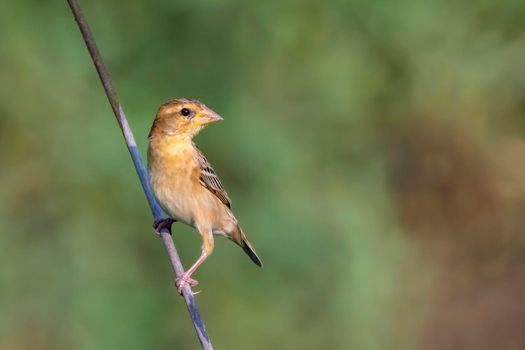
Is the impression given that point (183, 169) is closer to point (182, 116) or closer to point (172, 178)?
point (172, 178)

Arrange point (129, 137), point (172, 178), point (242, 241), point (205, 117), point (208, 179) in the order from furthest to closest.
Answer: point (242, 241)
point (208, 179)
point (172, 178)
point (205, 117)
point (129, 137)

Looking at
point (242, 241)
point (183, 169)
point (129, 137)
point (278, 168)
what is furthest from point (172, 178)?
point (278, 168)

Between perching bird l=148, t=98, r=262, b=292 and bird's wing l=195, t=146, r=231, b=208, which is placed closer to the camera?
perching bird l=148, t=98, r=262, b=292

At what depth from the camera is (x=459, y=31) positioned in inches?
374

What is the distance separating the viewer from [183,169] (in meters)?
6.18

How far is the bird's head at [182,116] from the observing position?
5.98 metres

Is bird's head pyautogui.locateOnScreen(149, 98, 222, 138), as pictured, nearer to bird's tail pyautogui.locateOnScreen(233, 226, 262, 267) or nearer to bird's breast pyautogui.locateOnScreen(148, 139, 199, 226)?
bird's breast pyautogui.locateOnScreen(148, 139, 199, 226)

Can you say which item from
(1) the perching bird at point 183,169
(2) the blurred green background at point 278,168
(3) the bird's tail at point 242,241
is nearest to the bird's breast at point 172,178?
(1) the perching bird at point 183,169

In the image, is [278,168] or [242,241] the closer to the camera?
[242,241]

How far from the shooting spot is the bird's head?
5.98 meters

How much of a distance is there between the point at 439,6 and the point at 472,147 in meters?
1.26

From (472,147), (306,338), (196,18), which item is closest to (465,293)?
(472,147)

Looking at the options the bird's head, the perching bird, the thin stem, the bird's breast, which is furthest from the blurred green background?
the thin stem

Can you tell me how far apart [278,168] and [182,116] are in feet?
8.25
